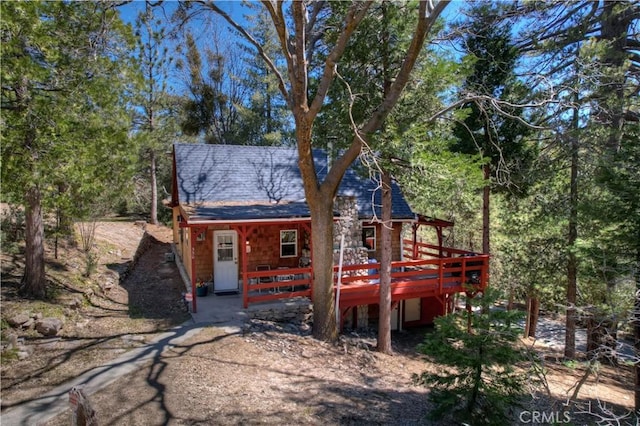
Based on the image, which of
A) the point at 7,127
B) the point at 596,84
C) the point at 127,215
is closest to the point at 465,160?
the point at 596,84

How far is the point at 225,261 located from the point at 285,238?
84.1 inches

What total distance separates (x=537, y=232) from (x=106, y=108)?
15130 mm

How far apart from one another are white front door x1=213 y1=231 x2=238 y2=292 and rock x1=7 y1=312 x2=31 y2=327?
503 centimetres

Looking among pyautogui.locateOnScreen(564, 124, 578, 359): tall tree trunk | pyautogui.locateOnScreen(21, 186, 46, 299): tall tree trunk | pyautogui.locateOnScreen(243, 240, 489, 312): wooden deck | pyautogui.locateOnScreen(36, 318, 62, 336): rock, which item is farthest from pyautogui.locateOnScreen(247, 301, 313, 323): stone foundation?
pyautogui.locateOnScreen(564, 124, 578, 359): tall tree trunk

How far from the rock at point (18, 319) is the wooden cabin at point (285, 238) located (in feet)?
13.6

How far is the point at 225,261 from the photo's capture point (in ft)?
40.3

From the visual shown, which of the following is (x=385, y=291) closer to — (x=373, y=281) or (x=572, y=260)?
(x=373, y=281)

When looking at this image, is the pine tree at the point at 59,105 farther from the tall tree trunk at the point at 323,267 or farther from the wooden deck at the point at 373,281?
the tall tree trunk at the point at 323,267

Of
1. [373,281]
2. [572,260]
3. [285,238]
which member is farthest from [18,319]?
[572,260]

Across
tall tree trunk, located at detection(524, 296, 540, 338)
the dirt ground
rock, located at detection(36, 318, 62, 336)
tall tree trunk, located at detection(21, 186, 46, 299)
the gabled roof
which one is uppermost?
the gabled roof

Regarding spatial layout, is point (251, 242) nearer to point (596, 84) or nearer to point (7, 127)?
point (7, 127)

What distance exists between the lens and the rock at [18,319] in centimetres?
769

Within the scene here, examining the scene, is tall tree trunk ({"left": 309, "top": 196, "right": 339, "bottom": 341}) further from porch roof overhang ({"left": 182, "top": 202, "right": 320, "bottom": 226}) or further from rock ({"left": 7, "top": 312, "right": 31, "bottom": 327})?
rock ({"left": 7, "top": 312, "right": 31, "bottom": 327})

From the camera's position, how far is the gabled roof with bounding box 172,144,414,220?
1184 cm
